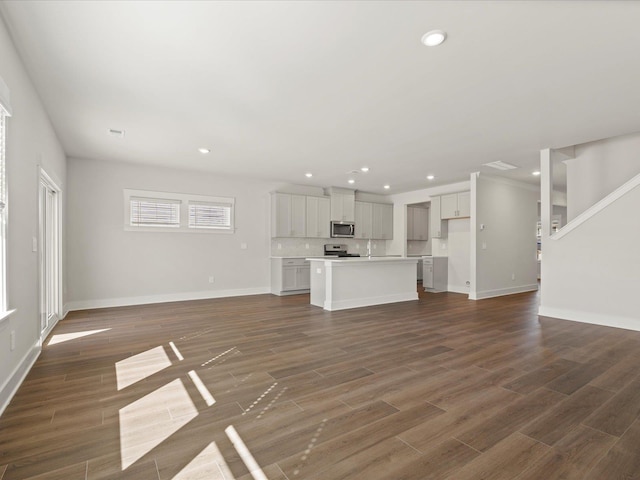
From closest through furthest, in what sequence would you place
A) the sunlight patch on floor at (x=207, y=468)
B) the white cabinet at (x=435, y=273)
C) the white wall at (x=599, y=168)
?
the sunlight patch on floor at (x=207, y=468)
the white wall at (x=599, y=168)
the white cabinet at (x=435, y=273)

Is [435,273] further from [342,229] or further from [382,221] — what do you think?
[342,229]

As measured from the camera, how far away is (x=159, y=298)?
6633 mm

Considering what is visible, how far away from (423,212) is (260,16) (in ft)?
28.3

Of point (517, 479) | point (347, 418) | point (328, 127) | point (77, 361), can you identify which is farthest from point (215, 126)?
point (517, 479)

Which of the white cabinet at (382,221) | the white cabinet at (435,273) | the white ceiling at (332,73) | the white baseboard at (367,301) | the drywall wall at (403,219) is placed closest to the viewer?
the white ceiling at (332,73)

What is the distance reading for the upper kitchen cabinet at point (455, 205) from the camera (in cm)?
780

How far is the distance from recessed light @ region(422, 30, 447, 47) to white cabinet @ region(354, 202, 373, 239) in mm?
6591

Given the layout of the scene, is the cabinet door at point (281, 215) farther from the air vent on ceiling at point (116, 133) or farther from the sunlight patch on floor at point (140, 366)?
the sunlight patch on floor at point (140, 366)

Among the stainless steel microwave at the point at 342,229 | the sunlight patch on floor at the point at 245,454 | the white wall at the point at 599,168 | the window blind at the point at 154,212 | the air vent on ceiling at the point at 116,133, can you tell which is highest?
the air vent on ceiling at the point at 116,133

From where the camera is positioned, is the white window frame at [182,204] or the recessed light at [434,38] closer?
the recessed light at [434,38]

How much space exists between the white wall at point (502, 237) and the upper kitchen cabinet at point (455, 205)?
0.56m

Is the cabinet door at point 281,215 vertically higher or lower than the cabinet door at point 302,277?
higher

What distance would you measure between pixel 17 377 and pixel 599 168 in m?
7.81

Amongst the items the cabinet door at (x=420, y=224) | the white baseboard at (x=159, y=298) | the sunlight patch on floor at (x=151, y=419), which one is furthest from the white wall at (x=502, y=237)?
the sunlight patch on floor at (x=151, y=419)
